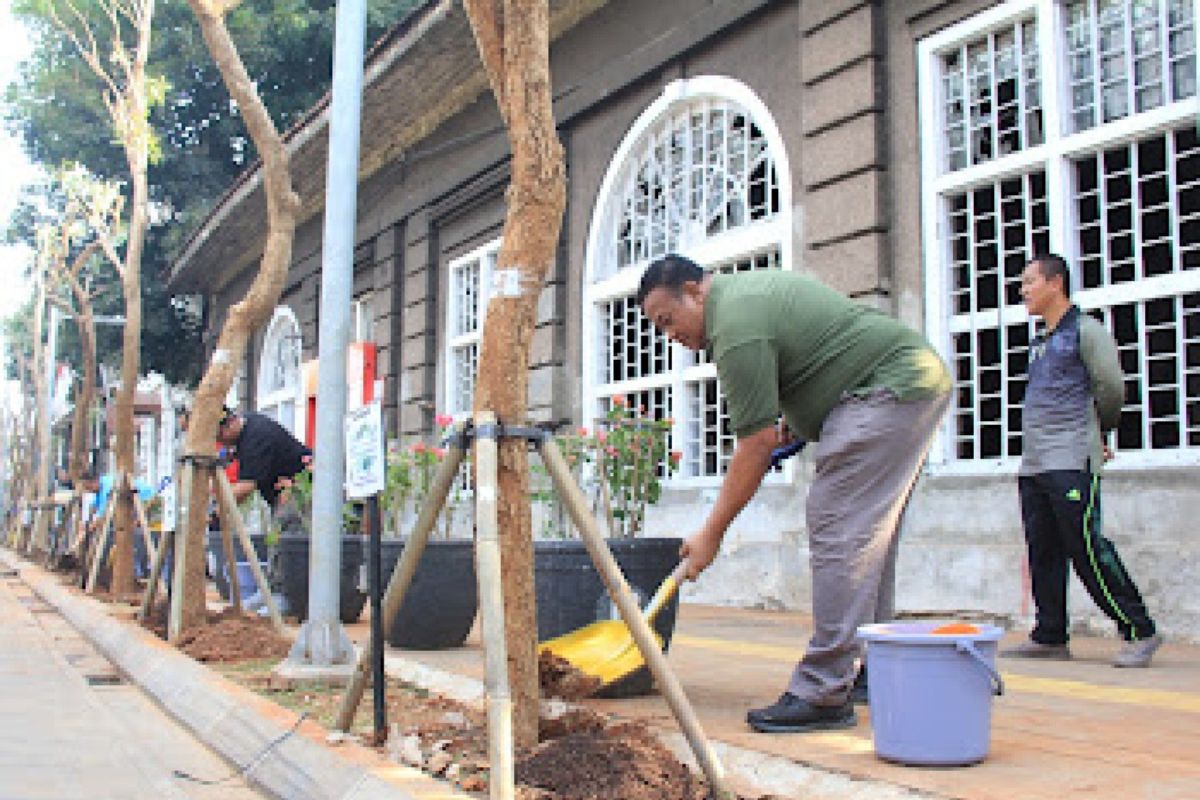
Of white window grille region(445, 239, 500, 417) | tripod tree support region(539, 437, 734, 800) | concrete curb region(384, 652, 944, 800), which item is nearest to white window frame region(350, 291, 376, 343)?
white window grille region(445, 239, 500, 417)

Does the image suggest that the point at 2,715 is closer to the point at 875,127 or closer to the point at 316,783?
the point at 316,783

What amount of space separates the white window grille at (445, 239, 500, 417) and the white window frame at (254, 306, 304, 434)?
5.31 meters

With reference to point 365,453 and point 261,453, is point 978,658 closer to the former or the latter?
point 365,453

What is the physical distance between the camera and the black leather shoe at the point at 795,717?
3.73 meters

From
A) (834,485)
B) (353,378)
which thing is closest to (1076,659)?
(834,485)

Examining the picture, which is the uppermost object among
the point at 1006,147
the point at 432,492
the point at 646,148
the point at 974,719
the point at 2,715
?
the point at 646,148

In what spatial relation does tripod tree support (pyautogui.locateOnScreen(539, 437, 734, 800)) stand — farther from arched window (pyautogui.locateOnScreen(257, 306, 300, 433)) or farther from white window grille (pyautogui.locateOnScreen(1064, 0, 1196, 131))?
arched window (pyautogui.locateOnScreen(257, 306, 300, 433))

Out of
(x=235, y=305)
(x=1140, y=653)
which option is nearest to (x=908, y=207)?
(x=1140, y=653)

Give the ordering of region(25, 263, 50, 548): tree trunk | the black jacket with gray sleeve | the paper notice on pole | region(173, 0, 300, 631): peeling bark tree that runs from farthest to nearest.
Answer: region(25, 263, 50, 548): tree trunk, region(173, 0, 300, 631): peeling bark tree, the black jacket with gray sleeve, the paper notice on pole

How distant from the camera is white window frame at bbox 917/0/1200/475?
6578mm

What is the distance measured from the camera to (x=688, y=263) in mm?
3787

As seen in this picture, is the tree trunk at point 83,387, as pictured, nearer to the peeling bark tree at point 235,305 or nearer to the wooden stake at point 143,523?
the wooden stake at point 143,523

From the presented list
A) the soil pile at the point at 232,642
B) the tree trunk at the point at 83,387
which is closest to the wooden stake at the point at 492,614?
the soil pile at the point at 232,642

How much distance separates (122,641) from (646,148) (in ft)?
21.3
